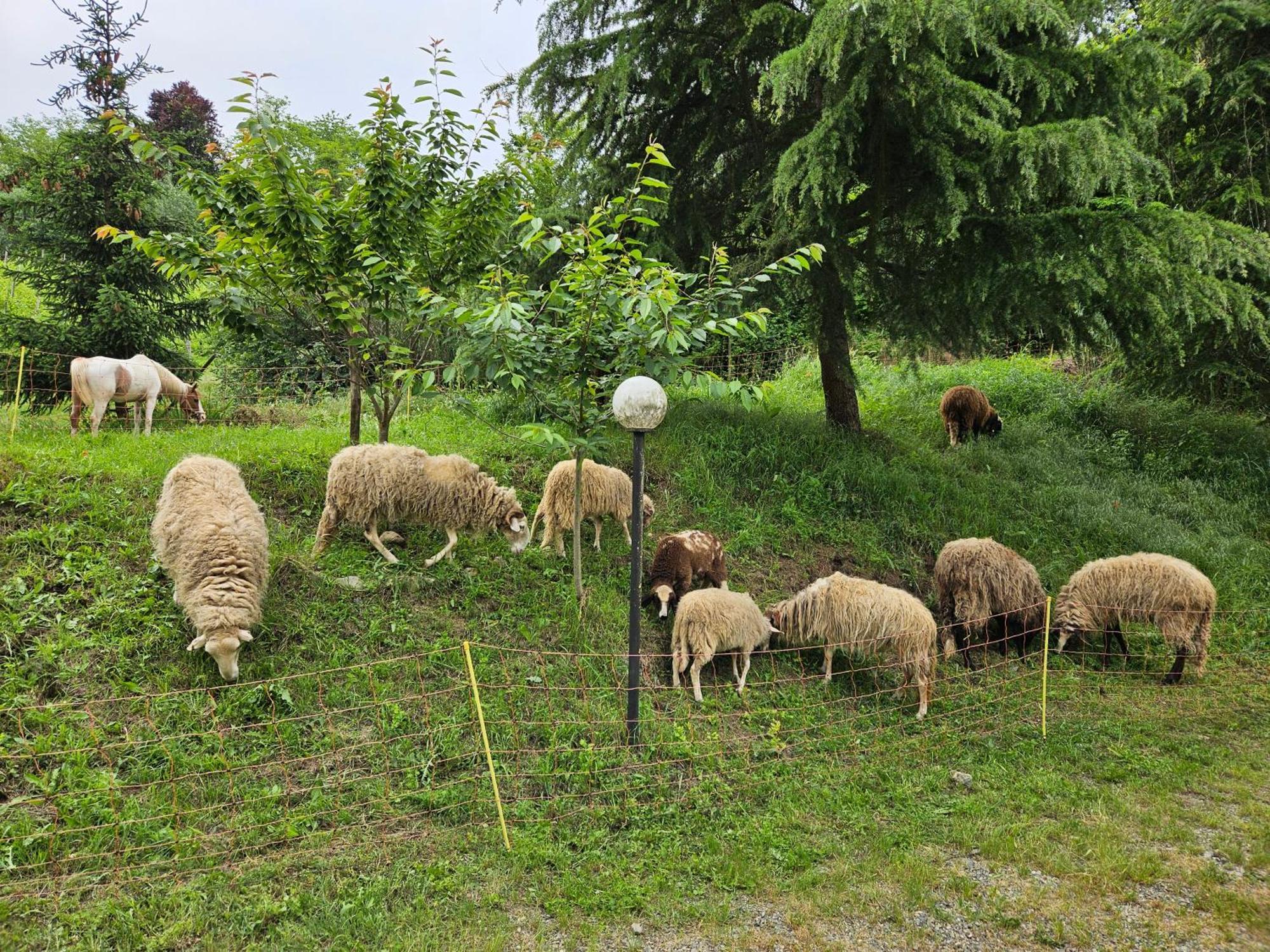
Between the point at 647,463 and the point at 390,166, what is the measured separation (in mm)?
4164

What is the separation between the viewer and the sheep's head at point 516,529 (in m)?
6.22

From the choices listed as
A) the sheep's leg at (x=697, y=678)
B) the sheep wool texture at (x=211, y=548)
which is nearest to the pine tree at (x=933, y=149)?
the sheep's leg at (x=697, y=678)

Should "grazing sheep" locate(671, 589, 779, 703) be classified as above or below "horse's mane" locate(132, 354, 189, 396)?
below

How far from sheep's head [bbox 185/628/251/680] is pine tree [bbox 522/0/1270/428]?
602 cm

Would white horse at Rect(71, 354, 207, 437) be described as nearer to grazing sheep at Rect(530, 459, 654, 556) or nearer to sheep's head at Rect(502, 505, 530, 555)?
sheep's head at Rect(502, 505, 530, 555)

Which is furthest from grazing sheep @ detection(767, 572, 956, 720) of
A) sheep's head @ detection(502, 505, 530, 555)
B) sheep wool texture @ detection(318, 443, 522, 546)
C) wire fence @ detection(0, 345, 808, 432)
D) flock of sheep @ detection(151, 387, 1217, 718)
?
sheep wool texture @ detection(318, 443, 522, 546)

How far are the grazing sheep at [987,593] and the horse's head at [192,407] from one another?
9294 mm

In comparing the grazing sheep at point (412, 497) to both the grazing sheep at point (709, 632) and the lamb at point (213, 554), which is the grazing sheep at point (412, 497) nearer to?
the lamb at point (213, 554)

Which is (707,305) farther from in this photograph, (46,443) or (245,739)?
(46,443)

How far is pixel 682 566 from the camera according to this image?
20.5ft

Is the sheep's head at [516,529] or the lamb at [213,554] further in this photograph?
the sheep's head at [516,529]

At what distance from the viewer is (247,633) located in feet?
14.8

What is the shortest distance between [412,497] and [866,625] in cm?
418

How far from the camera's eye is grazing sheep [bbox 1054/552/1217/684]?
6.28 metres
